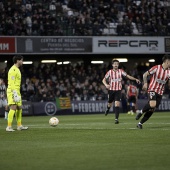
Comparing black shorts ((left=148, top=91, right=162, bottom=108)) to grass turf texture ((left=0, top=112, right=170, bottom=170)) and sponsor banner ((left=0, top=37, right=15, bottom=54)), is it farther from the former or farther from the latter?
sponsor banner ((left=0, top=37, right=15, bottom=54))

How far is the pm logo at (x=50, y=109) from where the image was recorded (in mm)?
33531

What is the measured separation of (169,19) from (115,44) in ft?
15.4

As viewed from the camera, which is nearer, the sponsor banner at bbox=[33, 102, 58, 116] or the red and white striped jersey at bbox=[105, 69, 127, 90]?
the red and white striped jersey at bbox=[105, 69, 127, 90]

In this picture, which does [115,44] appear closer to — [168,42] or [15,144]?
[168,42]

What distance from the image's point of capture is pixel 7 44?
117 ft

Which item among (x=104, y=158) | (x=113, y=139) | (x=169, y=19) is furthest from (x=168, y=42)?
(x=104, y=158)

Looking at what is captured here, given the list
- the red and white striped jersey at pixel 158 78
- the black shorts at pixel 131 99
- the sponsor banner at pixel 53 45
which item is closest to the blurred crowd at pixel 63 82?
the sponsor banner at pixel 53 45

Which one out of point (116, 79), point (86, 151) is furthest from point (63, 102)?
point (86, 151)

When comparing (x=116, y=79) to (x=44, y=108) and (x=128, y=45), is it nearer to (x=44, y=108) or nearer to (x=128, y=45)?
(x=44, y=108)

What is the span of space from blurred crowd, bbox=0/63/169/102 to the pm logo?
21.2 inches

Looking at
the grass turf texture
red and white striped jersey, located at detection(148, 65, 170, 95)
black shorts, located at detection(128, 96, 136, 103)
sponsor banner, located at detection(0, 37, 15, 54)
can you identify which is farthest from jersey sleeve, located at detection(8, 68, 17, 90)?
sponsor banner, located at detection(0, 37, 15, 54)

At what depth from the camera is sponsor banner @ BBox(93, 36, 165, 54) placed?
126ft

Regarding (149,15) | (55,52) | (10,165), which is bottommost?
(10,165)

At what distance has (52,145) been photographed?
38.3 feet
